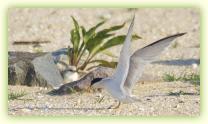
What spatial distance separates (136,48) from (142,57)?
304cm

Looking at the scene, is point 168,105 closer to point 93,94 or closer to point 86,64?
point 93,94

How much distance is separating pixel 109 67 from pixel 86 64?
1.01ft

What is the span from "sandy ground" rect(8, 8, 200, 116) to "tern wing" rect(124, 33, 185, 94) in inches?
14.6

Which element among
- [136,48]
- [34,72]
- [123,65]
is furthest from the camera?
[136,48]

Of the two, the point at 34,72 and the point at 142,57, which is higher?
the point at 142,57

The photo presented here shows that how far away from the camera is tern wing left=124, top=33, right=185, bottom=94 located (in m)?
6.32

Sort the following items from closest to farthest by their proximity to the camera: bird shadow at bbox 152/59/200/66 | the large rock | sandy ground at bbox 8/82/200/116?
sandy ground at bbox 8/82/200/116, the large rock, bird shadow at bbox 152/59/200/66

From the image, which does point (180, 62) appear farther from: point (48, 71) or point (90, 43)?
point (48, 71)

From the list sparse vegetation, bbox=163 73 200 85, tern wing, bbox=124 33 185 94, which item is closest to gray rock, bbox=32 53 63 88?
sparse vegetation, bbox=163 73 200 85

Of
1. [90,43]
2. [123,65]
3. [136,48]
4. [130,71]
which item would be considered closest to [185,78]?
[90,43]

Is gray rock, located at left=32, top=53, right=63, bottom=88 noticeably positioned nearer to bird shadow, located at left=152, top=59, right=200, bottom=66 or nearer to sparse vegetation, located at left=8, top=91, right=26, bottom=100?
sparse vegetation, located at left=8, top=91, right=26, bottom=100

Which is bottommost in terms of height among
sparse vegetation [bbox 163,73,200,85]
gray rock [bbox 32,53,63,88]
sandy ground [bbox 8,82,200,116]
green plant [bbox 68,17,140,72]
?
sandy ground [bbox 8,82,200,116]

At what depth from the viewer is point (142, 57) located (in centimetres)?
639

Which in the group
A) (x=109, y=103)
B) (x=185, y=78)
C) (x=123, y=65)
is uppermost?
(x=123, y=65)
